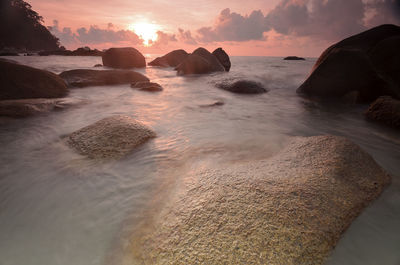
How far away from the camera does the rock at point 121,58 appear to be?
1574 cm

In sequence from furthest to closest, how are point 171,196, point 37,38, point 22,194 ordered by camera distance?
point 37,38 → point 22,194 → point 171,196

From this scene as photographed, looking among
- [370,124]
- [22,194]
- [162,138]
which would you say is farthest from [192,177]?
[370,124]

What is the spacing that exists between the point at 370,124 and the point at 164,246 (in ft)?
17.9

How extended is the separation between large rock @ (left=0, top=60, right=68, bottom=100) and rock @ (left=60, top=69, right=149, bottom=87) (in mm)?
2131

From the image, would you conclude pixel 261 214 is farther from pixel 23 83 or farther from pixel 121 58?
pixel 121 58

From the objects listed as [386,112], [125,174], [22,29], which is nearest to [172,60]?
[386,112]


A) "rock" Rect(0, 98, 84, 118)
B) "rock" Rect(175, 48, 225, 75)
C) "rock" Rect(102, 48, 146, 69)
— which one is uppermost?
"rock" Rect(102, 48, 146, 69)

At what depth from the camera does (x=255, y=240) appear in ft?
4.31

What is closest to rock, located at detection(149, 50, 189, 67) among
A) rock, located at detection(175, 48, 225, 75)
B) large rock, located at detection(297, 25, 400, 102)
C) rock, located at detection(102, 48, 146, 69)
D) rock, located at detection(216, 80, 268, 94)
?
rock, located at detection(102, 48, 146, 69)

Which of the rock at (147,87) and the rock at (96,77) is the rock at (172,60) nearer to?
the rock at (96,77)

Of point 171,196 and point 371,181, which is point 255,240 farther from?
point 371,181

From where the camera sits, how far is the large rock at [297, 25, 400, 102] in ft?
19.1

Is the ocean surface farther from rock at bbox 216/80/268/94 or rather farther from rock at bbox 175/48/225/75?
rock at bbox 175/48/225/75

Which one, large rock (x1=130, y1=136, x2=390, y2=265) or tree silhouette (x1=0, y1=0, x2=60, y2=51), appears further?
tree silhouette (x1=0, y1=0, x2=60, y2=51)
